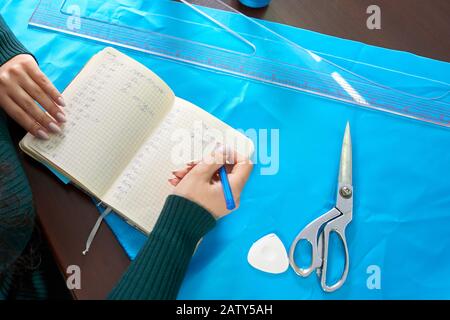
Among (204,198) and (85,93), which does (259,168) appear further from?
(85,93)

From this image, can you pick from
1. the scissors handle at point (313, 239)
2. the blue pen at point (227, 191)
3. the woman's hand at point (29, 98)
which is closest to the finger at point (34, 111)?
the woman's hand at point (29, 98)

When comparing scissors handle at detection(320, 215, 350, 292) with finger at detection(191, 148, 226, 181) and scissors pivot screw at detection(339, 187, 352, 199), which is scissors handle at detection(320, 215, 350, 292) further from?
finger at detection(191, 148, 226, 181)

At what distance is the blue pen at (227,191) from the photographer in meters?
0.52

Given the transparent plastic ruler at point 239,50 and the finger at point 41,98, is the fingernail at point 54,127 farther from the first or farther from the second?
the transparent plastic ruler at point 239,50

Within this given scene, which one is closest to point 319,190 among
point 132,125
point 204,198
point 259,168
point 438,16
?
point 259,168

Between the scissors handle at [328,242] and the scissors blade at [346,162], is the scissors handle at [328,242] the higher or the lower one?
the lower one

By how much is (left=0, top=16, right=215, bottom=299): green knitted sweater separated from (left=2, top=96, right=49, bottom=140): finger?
0.07 ft

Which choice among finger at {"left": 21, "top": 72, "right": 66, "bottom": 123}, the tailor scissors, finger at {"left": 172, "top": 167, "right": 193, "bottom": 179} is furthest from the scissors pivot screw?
finger at {"left": 21, "top": 72, "right": 66, "bottom": 123}

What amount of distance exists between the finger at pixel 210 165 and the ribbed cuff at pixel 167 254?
0.14 feet

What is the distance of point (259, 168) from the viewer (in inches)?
24.3

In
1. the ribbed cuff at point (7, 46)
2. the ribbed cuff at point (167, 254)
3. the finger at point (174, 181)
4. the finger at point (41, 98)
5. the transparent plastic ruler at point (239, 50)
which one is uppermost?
the transparent plastic ruler at point (239, 50)

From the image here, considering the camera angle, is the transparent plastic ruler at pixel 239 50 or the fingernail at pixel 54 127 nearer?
the fingernail at pixel 54 127

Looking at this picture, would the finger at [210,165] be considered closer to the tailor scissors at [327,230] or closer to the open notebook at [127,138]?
the open notebook at [127,138]

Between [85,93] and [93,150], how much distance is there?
10 centimetres
